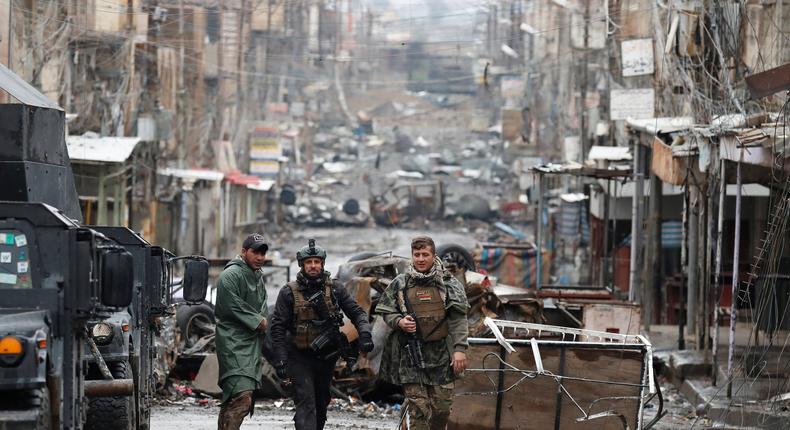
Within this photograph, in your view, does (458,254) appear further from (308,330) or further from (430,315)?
(430,315)

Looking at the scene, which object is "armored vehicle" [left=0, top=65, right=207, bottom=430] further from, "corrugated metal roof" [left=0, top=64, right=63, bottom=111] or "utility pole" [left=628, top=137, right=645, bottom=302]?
"utility pole" [left=628, top=137, right=645, bottom=302]

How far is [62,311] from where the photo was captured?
8.27m

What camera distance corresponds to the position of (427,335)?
9883 millimetres

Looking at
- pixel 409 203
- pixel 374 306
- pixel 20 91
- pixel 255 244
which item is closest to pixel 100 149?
pixel 374 306

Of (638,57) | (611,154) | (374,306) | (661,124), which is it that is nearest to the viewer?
(374,306)

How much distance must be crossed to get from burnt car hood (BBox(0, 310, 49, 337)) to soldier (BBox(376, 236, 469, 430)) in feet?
9.01

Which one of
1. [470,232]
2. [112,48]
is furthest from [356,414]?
[470,232]

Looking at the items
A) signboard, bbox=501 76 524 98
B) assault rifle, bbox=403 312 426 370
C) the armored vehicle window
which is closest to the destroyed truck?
the armored vehicle window

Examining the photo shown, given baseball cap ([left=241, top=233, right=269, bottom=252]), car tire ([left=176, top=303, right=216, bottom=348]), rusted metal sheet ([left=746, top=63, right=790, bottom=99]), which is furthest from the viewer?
car tire ([left=176, top=303, right=216, bottom=348])

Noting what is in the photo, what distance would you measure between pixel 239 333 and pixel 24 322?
9.08 feet

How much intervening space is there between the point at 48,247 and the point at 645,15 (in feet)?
88.5

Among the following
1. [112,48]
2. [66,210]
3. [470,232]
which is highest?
[112,48]

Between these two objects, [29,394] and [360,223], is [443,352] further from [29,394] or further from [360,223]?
[360,223]

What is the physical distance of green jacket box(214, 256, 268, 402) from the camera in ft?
34.0
